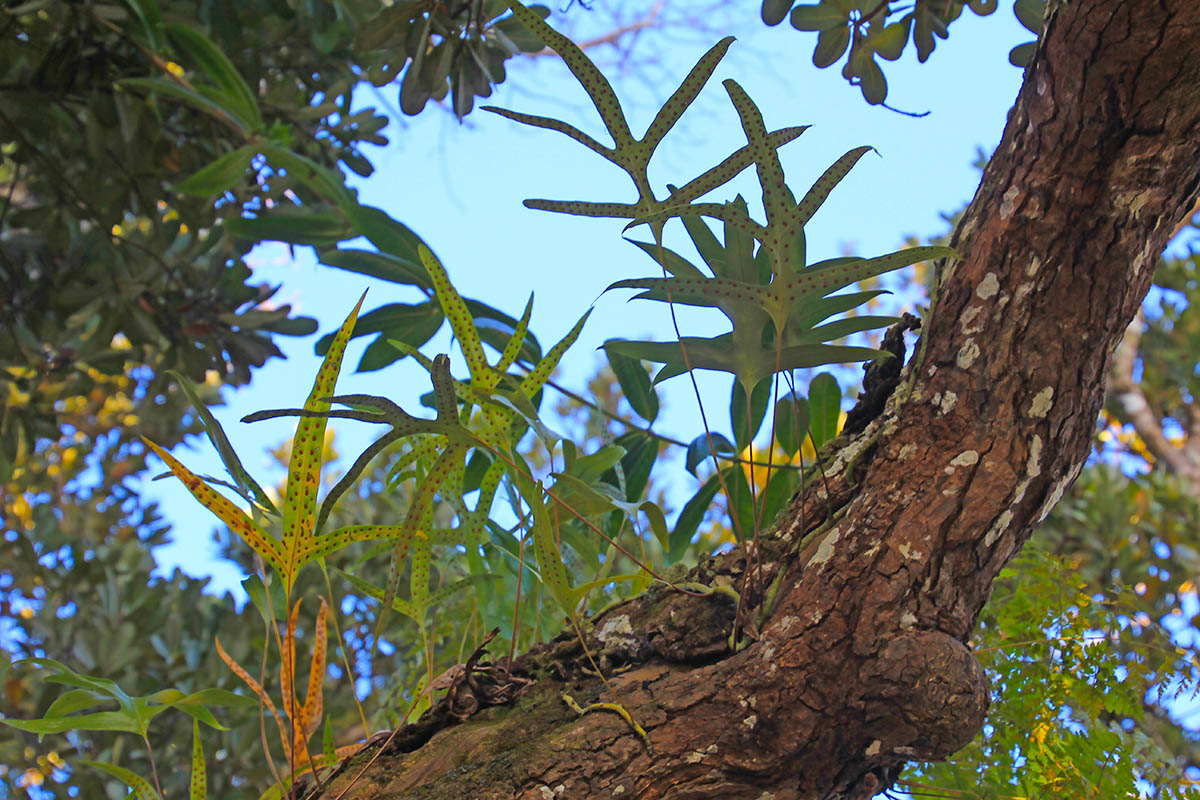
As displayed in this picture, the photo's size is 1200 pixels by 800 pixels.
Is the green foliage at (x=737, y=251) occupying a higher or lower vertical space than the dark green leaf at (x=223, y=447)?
higher

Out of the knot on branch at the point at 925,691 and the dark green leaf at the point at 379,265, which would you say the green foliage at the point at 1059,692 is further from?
the dark green leaf at the point at 379,265

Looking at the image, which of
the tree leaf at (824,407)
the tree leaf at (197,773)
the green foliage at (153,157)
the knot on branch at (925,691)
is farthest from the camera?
the green foliage at (153,157)

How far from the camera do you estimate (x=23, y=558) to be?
2080mm

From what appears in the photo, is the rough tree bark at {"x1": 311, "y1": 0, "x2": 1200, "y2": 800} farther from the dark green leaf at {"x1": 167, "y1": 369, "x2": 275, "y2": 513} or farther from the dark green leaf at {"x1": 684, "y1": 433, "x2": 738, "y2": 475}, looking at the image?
the dark green leaf at {"x1": 684, "y1": 433, "x2": 738, "y2": 475}

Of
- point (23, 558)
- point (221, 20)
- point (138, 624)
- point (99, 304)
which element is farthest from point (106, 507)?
point (221, 20)

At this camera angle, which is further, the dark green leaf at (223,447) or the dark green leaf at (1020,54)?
the dark green leaf at (1020,54)

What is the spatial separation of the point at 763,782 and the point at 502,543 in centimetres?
45

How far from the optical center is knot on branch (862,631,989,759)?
23.1 inches

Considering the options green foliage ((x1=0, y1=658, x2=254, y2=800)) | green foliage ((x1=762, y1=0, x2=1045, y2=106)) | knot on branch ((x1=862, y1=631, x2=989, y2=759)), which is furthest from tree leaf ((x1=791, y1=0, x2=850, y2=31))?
green foliage ((x1=0, y1=658, x2=254, y2=800))

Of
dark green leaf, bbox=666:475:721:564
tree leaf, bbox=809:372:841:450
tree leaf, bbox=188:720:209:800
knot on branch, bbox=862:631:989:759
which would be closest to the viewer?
knot on branch, bbox=862:631:989:759

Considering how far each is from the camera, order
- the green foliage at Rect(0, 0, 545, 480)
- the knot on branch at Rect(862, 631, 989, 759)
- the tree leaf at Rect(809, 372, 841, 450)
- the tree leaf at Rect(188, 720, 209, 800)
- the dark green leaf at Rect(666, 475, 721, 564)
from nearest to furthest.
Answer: the knot on branch at Rect(862, 631, 989, 759), the tree leaf at Rect(188, 720, 209, 800), the tree leaf at Rect(809, 372, 841, 450), the dark green leaf at Rect(666, 475, 721, 564), the green foliage at Rect(0, 0, 545, 480)

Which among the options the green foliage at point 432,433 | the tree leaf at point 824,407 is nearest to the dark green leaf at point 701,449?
the green foliage at point 432,433

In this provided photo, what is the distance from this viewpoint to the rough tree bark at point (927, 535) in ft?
1.96

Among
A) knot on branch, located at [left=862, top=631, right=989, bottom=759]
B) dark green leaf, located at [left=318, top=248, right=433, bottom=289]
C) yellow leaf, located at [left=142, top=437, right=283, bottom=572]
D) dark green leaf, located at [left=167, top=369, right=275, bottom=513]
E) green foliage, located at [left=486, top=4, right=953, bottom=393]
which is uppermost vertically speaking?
dark green leaf, located at [left=318, top=248, right=433, bottom=289]
